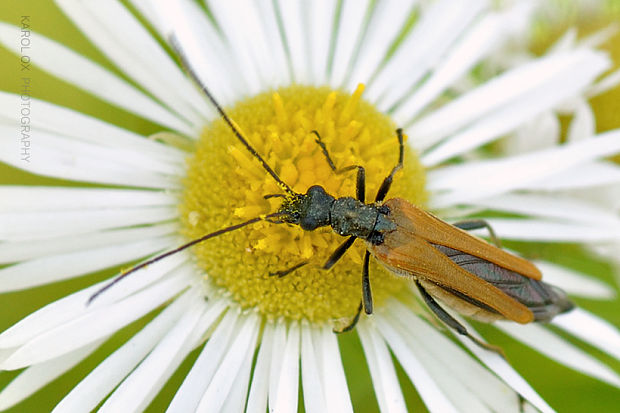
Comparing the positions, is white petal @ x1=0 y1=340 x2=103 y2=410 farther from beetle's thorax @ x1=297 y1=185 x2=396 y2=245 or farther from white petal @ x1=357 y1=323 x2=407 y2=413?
white petal @ x1=357 y1=323 x2=407 y2=413

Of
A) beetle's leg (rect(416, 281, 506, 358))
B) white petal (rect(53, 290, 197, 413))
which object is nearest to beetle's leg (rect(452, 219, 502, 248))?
beetle's leg (rect(416, 281, 506, 358))

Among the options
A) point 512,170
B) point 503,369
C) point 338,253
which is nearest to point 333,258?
point 338,253

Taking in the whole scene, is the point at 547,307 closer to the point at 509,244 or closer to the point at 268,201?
the point at 509,244

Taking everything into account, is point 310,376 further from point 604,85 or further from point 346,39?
point 604,85

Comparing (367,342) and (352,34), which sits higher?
(352,34)

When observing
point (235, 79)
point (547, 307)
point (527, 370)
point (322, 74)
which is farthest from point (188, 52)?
point (527, 370)

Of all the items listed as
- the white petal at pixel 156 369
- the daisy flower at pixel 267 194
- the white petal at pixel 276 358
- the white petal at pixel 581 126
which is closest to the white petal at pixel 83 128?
the daisy flower at pixel 267 194
